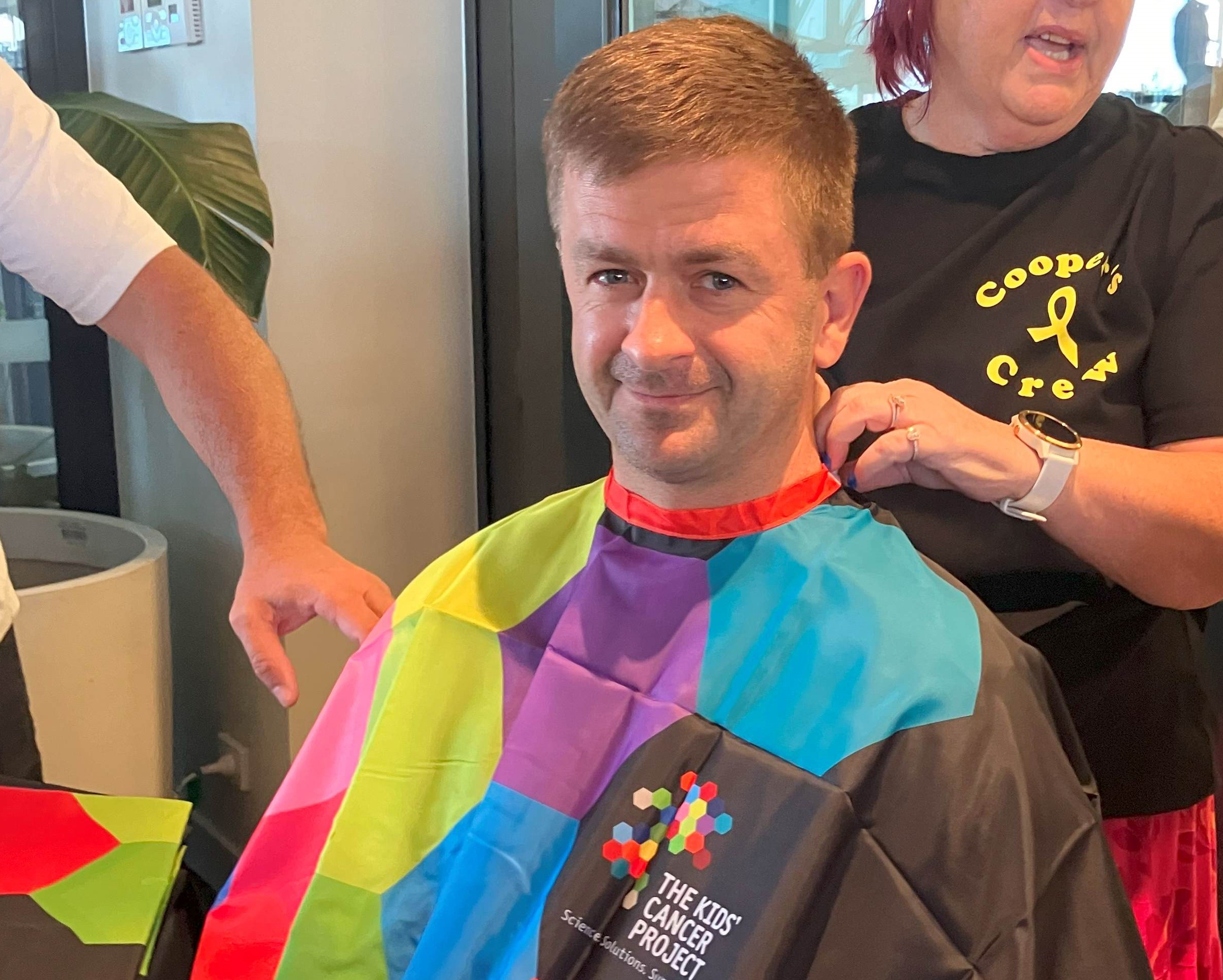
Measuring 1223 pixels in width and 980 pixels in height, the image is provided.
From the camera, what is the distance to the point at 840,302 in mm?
1078

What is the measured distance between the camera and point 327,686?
256 cm

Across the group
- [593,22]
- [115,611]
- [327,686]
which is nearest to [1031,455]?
[593,22]

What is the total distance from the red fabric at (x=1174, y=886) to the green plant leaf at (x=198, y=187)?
161cm

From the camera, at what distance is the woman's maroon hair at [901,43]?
1255 mm

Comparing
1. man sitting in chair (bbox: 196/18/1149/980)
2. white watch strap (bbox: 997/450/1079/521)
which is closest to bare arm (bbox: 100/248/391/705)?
man sitting in chair (bbox: 196/18/1149/980)

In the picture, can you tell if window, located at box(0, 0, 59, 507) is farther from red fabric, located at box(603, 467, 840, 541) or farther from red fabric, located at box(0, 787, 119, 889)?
red fabric, located at box(603, 467, 840, 541)

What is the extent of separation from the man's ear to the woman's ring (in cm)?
7

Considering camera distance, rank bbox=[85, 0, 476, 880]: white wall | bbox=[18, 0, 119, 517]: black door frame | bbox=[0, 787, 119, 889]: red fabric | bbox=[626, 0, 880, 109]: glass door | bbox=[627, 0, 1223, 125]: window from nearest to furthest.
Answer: bbox=[0, 787, 119, 889]: red fabric < bbox=[627, 0, 1223, 125]: window < bbox=[626, 0, 880, 109]: glass door < bbox=[85, 0, 476, 880]: white wall < bbox=[18, 0, 119, 517]: black door frame

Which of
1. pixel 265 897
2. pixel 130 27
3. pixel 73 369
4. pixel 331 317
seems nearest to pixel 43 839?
pixel 265 897

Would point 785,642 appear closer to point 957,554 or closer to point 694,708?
point 694,708

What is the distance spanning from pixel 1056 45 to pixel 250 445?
3.25ft

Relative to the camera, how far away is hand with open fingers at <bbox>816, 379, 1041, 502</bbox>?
1055mm

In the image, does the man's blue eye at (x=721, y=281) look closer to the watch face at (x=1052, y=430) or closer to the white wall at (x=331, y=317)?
the watch face at (x=1052, y=430)

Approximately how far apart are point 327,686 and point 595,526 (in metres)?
1.57
